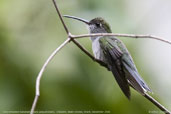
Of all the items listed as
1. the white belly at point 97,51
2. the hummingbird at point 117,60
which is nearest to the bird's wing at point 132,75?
the hummingbird at point 117,60

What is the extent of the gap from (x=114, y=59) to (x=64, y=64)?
936mm

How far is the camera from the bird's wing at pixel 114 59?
3.21 meters

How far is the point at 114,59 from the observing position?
363 cm

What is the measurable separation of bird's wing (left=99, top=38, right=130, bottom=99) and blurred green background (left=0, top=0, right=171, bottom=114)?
641mm

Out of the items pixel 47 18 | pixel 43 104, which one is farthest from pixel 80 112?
pixel 47 18

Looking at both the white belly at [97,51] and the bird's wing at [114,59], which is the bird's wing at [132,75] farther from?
the white belly at [97,51]

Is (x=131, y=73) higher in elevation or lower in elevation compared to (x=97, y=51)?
lower

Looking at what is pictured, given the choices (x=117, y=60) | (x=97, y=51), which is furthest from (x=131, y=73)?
(x=97, y=51)

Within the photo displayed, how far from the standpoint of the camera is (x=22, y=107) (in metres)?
4.18

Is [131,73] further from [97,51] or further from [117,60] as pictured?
[97,51]

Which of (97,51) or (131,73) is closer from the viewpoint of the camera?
(131,73)

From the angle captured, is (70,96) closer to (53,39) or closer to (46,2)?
(53,39)

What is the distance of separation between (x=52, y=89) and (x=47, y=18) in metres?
1.04

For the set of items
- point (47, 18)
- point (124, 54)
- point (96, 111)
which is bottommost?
point (96, 111)
